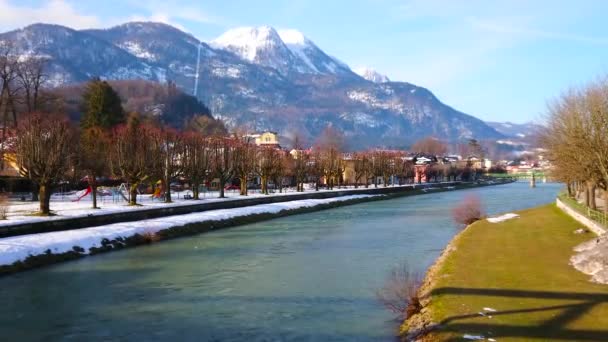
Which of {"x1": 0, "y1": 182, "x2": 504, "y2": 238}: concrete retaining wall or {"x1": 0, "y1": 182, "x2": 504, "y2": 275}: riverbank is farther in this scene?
{"x1": 0, "y1": 182, "x2": 504, "y2": 238}: concrete retaining wall

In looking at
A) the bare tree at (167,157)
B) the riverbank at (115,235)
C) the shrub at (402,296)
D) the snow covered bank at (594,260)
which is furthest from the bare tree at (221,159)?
the snow covered bank at (594,260)

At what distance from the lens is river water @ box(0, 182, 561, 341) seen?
15992mm

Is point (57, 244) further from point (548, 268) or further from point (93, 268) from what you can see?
point (548, 268)

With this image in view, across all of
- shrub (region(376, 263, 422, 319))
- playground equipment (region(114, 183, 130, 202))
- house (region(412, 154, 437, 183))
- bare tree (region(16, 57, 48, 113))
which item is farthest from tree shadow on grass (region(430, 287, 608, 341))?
house (region(412, 154, 437, 183))

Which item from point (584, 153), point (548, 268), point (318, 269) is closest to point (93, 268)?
point (318, 269)

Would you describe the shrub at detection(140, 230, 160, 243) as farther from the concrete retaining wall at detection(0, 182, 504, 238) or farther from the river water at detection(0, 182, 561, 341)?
the concrete retaining wall at detection(0, 182, 504, 238)

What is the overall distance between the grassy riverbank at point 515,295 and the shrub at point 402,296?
0.42 m

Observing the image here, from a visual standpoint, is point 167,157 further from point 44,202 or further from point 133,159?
point 44,202

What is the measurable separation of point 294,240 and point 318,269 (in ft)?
37.7

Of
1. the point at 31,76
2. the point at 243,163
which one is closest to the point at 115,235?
the point at 243,163

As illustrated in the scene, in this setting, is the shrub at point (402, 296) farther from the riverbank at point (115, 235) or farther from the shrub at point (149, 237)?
the shrub at point (149, 237)

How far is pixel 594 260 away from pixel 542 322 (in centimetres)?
725

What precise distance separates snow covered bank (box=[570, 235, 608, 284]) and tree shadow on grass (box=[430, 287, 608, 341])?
232cm

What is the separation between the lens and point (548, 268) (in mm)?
19875
